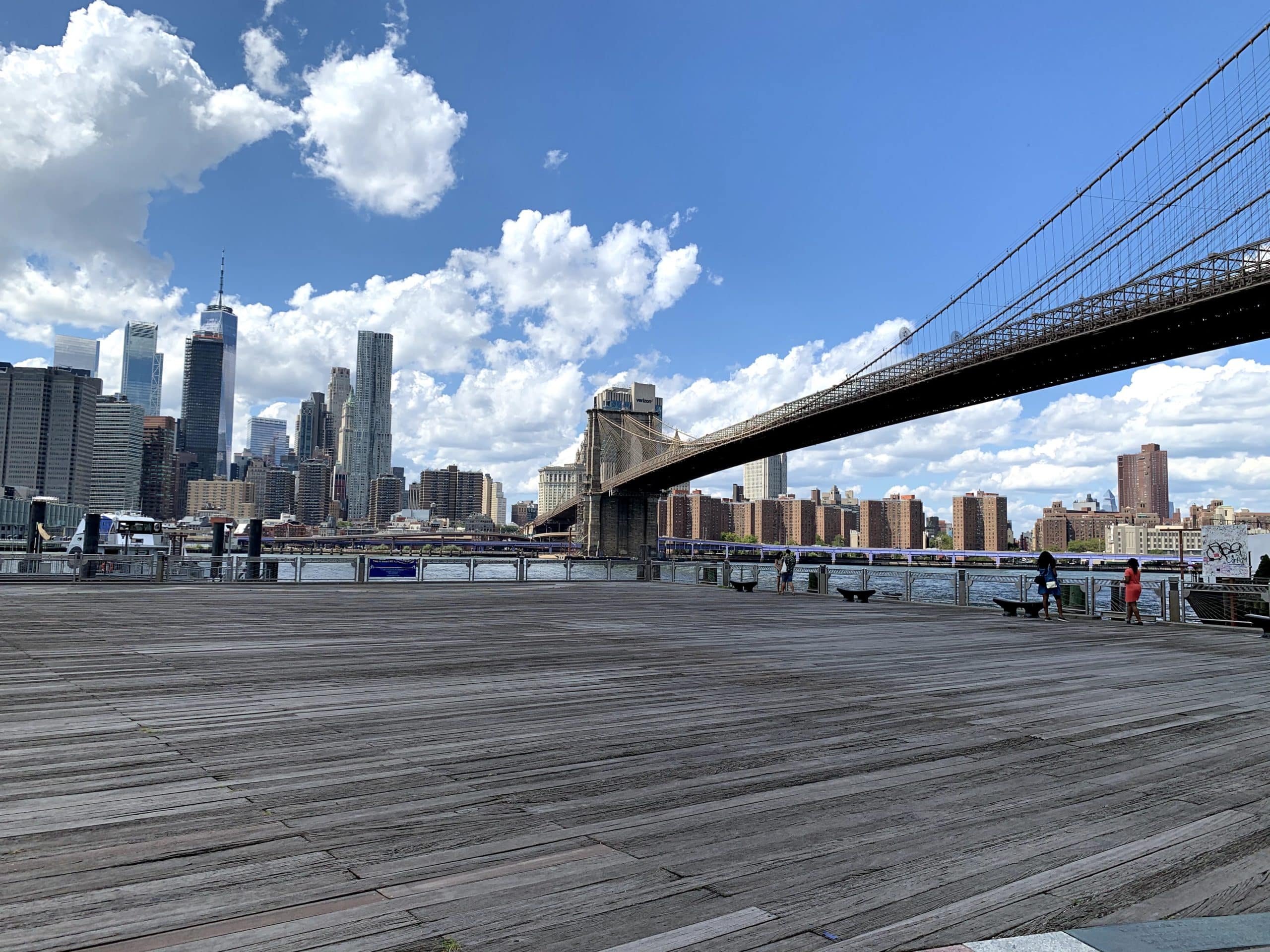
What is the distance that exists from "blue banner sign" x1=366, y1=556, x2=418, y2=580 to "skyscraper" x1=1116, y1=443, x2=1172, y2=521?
117967mm

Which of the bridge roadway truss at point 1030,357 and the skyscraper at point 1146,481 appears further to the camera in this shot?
the skyscraper at point 1146,481

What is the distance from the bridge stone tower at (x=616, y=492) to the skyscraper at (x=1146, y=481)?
70497mm

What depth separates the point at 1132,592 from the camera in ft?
56.3

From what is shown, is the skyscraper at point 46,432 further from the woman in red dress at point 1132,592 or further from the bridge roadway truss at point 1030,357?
the woman in red dress at point 1132,592

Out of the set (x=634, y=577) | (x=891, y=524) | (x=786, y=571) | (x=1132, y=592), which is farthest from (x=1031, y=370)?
(x=891, y=524)

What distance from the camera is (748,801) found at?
4.23 meters

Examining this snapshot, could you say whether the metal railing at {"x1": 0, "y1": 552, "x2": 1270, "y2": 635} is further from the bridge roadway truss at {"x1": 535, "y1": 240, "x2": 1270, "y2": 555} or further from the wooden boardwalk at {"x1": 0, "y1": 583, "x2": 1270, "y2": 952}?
the bridge roadway truss at {"x1": 535, "y1": 240, "x2": 1270, "y2": 555}

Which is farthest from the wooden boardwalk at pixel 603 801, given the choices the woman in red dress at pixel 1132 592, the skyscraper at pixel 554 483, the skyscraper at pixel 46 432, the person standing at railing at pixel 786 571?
the skyscraper at pixel 46 432

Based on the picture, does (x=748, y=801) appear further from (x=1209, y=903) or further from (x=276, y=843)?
(x=276, y=843)

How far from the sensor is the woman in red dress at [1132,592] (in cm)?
1717

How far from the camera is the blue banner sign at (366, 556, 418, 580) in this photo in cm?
2598

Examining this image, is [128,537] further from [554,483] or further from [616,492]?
[554,483]

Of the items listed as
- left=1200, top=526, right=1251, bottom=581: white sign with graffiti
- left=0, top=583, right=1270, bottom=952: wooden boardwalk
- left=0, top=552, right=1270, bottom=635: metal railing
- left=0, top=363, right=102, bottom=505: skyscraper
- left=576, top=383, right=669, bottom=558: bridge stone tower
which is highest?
left=0, top=363, right=102, bottom=505: skyscraper

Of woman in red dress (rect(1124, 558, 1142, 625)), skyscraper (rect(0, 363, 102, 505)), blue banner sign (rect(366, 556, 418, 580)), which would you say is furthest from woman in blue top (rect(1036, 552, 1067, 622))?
skyscraper (rect(0, 363, 102, 505))
